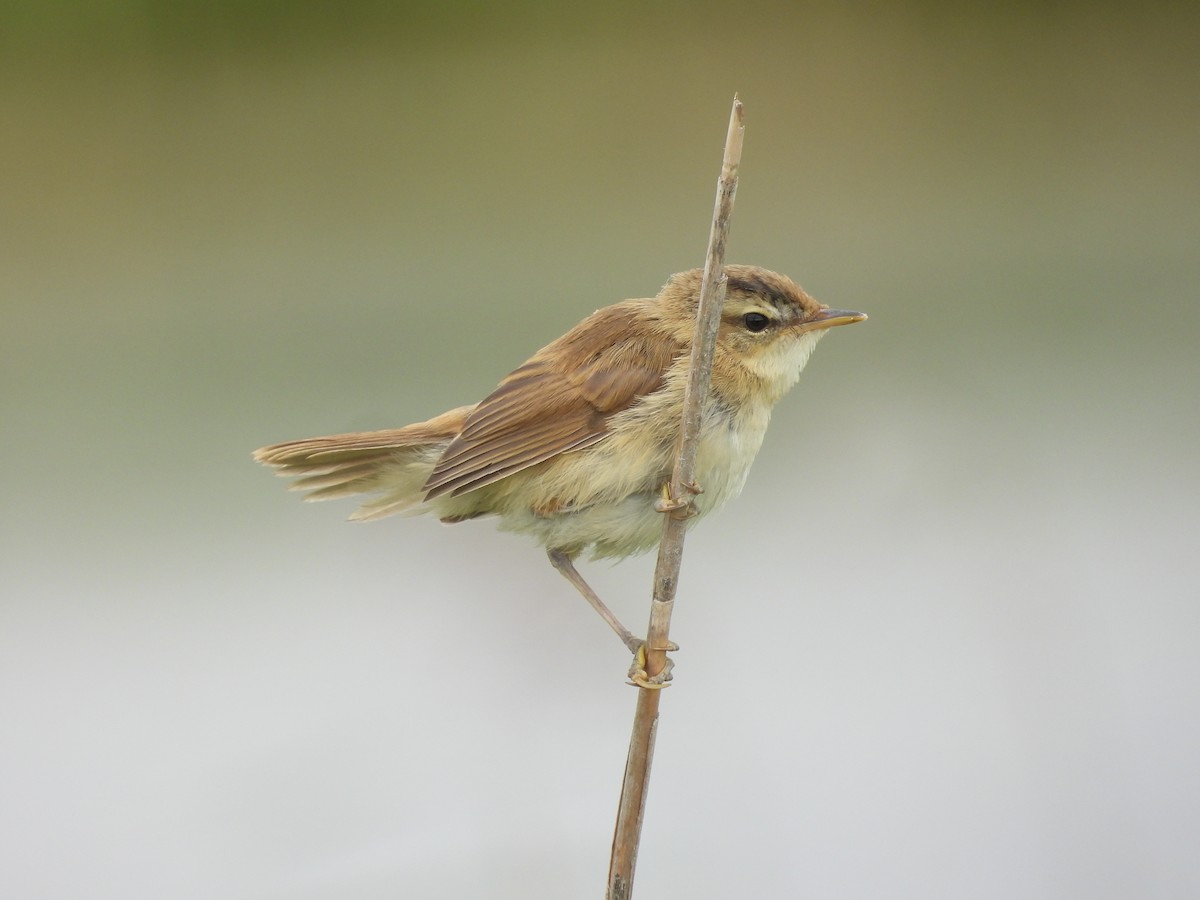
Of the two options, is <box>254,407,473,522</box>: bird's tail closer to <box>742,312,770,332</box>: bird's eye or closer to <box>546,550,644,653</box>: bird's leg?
<box>546,550,644,653</box>: bird's leg

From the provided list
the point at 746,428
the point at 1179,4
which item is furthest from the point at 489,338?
the point at 1179,4

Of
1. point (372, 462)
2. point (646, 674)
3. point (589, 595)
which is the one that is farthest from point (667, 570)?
point (372, 462)

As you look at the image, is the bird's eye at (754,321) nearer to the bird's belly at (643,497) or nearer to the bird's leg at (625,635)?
the bird's belly at (643,497)

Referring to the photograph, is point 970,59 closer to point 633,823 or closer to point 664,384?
point 664,384

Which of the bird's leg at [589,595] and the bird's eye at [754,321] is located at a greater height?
the bird's eye at [754,321]

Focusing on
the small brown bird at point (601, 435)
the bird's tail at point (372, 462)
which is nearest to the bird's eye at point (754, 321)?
the small brown bird at point (601, 435)

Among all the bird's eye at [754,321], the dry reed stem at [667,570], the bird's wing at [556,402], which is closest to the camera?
the dry reed stem at [667,570]
